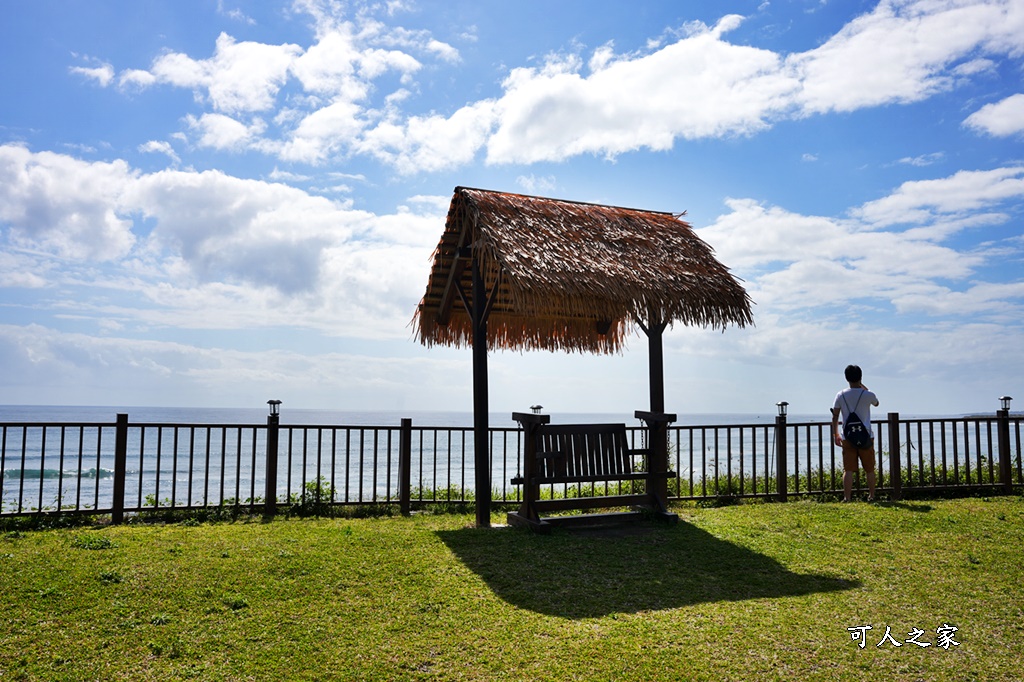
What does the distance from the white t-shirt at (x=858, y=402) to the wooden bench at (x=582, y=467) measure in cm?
274

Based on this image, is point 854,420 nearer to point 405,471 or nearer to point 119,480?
point 405,471

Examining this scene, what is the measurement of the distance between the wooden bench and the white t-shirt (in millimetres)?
2737

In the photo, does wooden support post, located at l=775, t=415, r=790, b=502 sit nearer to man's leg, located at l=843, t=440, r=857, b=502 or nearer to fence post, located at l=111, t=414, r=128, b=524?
man's leg, located at l=843, t=440, r=857, b=502

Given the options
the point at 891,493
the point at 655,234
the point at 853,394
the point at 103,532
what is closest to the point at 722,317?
the point at 655,234

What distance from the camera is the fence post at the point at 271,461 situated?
29.4 ft

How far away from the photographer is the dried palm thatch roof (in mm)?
7754

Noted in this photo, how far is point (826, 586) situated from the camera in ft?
19.0

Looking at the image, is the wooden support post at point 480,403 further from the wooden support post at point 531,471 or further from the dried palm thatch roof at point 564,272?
the wooden support post at point 531,471

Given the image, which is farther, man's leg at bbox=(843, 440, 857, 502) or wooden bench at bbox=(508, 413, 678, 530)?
man's leg at bbox=(843, 440, 857, 502)

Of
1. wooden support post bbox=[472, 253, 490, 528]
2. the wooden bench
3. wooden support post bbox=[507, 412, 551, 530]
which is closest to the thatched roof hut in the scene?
wooden support post bbox=[472, 253, 490, 528]

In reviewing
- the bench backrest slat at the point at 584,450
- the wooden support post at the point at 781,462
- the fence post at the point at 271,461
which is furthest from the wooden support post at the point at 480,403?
the wooden support post at the point at 781,462

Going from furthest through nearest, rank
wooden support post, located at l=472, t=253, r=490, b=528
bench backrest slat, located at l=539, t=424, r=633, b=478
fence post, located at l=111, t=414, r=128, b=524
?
fence post, located at l=111, t=414, r=128, b=524, wooden support post, located at l=472, t=253, r=490, b=528, bench backrest slat, located at l=539, t=424, r=633, b=478

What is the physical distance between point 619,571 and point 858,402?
501 centimetres

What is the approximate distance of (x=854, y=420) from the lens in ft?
30.9
